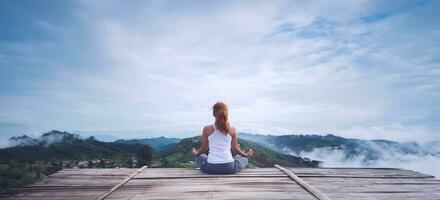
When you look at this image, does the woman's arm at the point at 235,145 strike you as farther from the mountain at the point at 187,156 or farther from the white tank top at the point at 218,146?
the mountain at the point at 187,156

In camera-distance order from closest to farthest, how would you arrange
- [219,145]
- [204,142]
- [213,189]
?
[213,189]
[219,145]
[204,142]

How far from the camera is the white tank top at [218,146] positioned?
7956 mm

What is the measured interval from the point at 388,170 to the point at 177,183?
5524 mm

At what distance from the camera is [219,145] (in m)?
8.03

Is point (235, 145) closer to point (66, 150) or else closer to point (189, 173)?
point (189, 173)

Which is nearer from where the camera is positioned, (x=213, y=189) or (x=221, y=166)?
(x=213, y=189)

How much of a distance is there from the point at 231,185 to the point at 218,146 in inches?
57.6

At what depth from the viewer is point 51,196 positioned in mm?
6082

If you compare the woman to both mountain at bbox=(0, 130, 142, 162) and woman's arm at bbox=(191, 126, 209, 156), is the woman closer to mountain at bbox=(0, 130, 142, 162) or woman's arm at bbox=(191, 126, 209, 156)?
woman's arm at bbox=(191, 126, 209, 156)

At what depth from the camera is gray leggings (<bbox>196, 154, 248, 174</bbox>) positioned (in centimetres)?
787

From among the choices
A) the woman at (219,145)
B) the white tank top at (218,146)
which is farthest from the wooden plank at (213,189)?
the white tank top at (218,146)

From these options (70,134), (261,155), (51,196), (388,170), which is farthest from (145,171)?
(70,134)

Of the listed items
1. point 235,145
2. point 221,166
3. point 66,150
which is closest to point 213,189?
point 221,166

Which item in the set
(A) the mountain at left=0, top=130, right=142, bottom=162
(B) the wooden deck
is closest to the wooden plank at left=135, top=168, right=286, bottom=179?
(B) the wooden deck
